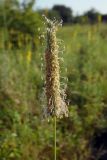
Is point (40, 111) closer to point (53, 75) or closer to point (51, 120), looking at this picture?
point (51, 120)

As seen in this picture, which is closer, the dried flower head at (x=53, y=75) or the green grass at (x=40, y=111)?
the dried flower head at (x=53, y=75)

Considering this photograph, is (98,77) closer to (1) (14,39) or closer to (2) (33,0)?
(1) (14,39)

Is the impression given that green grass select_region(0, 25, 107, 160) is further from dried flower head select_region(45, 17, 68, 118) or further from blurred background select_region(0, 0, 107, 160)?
dried flower head select_region(45, 17, 68, 118)

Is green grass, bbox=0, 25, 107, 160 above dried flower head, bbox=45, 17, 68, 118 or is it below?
below

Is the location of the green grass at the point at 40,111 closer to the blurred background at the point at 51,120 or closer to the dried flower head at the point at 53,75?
the blurred background at the point at 51,120

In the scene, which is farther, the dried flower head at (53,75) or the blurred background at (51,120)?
the blurred background at (51,120)

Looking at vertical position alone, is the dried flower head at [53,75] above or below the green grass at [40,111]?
above

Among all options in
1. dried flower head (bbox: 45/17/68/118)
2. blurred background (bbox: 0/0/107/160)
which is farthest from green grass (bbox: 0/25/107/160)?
dried flower head (bbox: 45/17/68/118)

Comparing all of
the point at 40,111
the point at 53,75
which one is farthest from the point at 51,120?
the point at 53,75

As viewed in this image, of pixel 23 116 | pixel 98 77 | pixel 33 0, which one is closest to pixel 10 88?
pixel 23 116

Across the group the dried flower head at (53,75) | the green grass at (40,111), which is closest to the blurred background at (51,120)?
the green grass at (40,111)

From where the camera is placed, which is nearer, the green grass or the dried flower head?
the dried flower head
